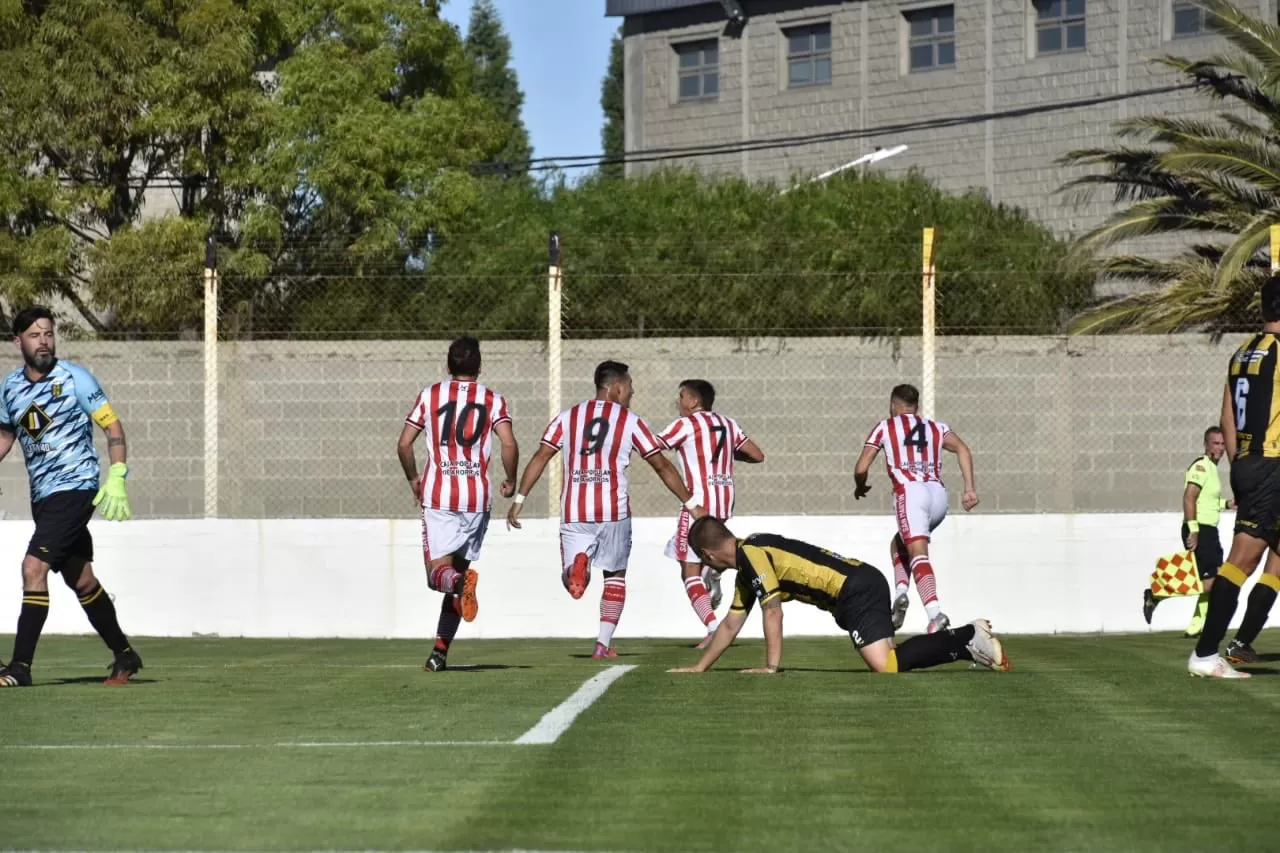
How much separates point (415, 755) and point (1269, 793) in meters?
2.85

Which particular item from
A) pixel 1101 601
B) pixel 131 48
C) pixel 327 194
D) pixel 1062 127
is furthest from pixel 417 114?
pixel 1101 601

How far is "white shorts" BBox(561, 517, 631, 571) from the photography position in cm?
1305

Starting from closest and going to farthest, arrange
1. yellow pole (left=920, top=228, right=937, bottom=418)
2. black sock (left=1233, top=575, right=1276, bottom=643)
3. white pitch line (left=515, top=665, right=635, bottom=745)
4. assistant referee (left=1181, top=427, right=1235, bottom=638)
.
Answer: white pitch line (left=515, top=665, right=635, bottom=745) < black sock (left=1233, top=575, right=1276, bottom=643) < assistant referee (left=1181, top=427, right=1235, bottom=638) < yellow pole (left=920, top=228, right=937, bottom=418)

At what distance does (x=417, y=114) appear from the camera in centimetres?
3469

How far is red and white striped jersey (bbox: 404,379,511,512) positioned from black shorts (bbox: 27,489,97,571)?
77.6 inches

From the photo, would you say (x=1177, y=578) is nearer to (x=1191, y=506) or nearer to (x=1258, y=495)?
(x=1191, y=506)

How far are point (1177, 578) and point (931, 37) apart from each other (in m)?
25.2

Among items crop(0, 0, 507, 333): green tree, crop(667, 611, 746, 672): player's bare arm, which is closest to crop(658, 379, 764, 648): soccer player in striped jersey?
crop(667, 611, 746, 672): player's bare arm

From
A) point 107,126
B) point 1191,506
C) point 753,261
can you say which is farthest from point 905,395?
point 107,126

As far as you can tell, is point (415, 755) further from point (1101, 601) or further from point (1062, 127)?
point (1062, 127)

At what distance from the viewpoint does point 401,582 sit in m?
16.9

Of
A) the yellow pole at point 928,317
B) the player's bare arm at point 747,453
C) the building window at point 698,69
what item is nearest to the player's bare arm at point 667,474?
the player's bare arm at point 747,453

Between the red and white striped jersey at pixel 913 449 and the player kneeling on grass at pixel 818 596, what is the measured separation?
4.58m

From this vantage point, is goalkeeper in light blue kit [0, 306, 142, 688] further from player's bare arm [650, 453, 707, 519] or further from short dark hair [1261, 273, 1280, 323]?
short dark hair [1261, 273, 1280, 323]
